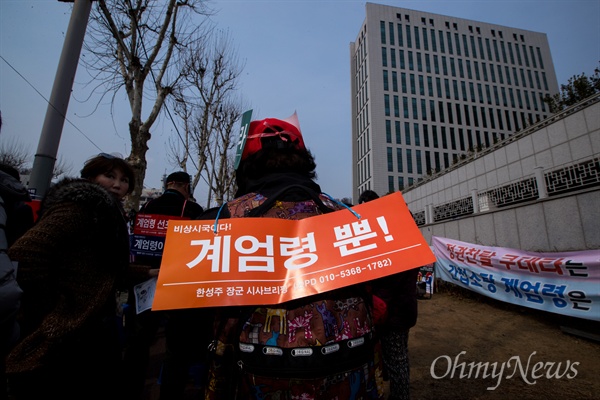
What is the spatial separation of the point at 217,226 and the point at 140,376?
2.47 metres

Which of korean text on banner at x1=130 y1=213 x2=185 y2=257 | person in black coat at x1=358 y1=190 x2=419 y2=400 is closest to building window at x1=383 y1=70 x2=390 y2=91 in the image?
korean text on banner at x1=130 y1=213 x2=185 y2=257

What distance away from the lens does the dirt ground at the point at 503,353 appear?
2.80 metres

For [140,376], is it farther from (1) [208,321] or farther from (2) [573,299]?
(2) [573,299]

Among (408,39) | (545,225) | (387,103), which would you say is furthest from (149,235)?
(408,39)

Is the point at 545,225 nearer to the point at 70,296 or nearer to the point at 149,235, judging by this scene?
the point at 149,235

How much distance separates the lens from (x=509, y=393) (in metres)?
2.74

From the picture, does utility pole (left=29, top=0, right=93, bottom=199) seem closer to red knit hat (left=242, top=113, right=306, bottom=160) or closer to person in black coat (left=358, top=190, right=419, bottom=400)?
red knit hat (left=242, top=113, right=306, bottom=160)

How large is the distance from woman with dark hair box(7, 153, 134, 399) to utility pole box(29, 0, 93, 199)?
2.10m

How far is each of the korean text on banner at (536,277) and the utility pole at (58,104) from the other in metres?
7.02

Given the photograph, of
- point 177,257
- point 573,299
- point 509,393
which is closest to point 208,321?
point 177,257

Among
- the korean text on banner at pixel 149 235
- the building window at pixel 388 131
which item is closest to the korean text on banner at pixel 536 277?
the korean text on banner at pixel 149 235

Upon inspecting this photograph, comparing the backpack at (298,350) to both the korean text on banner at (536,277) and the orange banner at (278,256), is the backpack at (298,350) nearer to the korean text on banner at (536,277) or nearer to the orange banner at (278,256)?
the orange banner at (278,256)

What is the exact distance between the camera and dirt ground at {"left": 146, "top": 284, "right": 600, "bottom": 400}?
9.11 feet

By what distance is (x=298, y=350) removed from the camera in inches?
30.0
